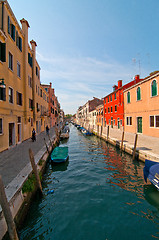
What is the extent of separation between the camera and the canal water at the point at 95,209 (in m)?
4.26

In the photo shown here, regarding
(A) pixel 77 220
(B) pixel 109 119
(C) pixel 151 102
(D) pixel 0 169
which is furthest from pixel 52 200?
(B) pixel 109 119

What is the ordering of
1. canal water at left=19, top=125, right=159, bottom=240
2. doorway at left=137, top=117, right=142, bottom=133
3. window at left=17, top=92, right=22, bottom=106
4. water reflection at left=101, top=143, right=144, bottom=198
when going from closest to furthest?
1. canal water at left=19, top=125, right=159, bottom=240
2. water reflection at left=101, top=143, right=144, bottom=198
3. window at left=17, top=92, right=22, bottom=106
4. doorway at left=137, top=117, right=142, bottom=133

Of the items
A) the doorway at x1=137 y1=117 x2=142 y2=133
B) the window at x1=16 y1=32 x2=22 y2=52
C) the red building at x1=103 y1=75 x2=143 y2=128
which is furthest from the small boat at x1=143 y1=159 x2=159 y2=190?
the red building at x1=103 y1=75 x2=143 y2=128

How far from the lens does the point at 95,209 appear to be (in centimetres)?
536

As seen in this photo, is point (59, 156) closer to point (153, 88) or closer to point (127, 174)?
point (127, 174)

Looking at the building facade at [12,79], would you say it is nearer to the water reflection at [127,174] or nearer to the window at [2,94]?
the window at [2,94]

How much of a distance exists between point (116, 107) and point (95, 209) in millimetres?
24799

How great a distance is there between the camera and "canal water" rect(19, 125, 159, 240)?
426 cm

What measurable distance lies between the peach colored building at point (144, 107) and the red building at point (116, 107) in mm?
1912

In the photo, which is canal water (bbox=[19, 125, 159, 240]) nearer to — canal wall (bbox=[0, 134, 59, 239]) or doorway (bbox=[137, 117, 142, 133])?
canal wall (bbox=[0, 134, 59, 239])

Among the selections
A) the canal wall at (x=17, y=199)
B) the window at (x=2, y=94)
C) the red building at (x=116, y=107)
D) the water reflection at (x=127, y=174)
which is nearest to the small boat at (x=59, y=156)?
the water reflection at (x=127, y=174)

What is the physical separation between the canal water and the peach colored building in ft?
32.7

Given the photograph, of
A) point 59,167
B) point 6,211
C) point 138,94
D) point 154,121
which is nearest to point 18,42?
point 59,167

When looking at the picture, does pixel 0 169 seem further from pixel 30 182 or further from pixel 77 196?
pixel 77 196
